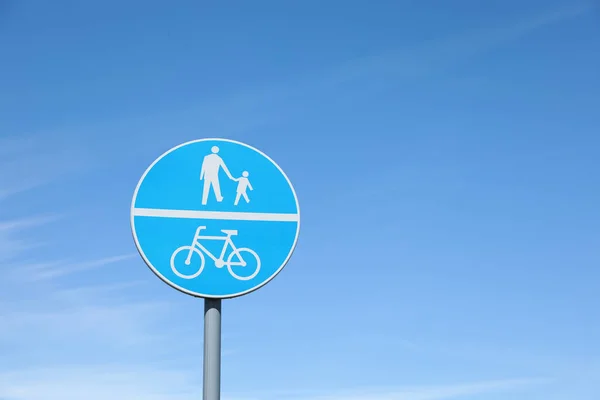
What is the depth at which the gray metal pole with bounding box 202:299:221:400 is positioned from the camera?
17.5 ft

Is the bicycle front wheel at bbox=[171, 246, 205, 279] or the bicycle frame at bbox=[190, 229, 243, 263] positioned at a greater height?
the bicycle frame at bbox=[190, 229, 243, 263]

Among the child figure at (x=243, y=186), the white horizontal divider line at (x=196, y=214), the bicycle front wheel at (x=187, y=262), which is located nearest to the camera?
the bicycle front wheel at (x=187, y=262)

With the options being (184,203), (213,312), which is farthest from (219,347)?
(184,203)

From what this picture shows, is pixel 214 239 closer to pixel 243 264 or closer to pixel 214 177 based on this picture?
pixel 243 264

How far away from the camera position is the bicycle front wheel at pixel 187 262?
528 centimetres

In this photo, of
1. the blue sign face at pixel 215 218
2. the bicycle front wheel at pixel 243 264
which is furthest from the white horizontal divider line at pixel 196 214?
the bicycle front wheel at pixel 243 264

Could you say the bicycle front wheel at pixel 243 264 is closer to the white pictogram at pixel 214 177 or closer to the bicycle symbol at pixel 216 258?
the bicycle symbol at pixel 216 258

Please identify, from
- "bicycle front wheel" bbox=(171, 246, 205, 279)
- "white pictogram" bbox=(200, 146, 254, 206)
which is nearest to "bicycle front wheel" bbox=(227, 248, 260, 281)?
"bicycle front wheel" bbox=(171, 246, 205, 279)

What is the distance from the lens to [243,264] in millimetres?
5371

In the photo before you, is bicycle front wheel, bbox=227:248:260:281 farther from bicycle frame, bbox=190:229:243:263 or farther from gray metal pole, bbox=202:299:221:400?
gray metal pole, bbox=202:299:221:400

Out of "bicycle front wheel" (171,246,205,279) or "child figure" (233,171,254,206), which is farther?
"child figure" (233,171,254,206)

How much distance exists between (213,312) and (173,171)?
0.97m

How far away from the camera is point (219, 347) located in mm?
5453

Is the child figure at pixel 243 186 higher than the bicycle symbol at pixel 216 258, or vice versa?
the child figure at pixel 243 186
